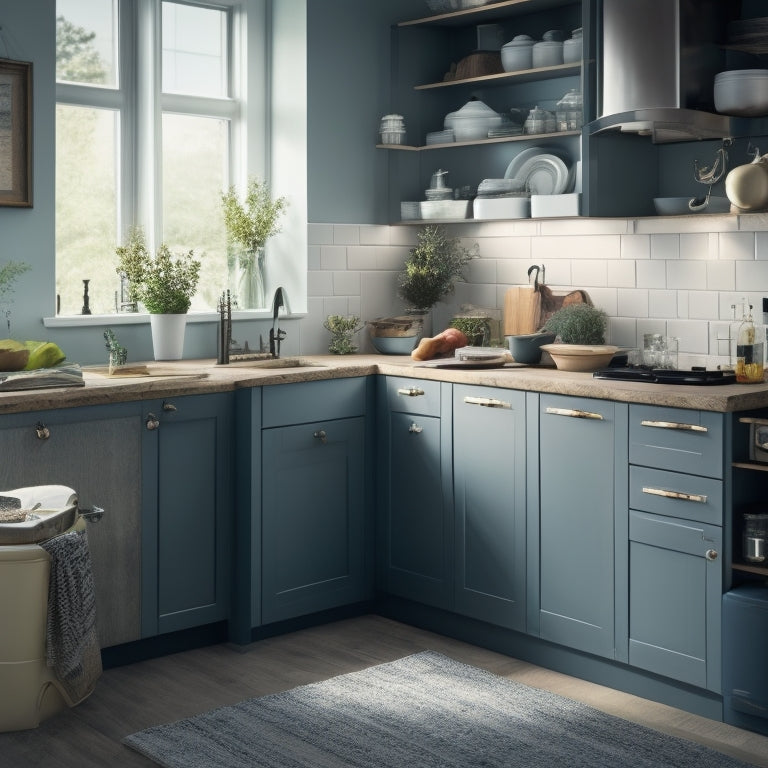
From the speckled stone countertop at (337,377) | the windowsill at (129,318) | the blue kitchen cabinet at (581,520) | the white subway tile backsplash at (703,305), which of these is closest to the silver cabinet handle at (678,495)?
the blue kitchen cabinet at (581,520)

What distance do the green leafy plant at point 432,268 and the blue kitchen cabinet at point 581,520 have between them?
1345 millimetres

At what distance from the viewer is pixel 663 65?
13.1 ft

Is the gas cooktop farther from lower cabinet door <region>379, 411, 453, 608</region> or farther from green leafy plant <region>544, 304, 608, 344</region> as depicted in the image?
lower cabinet door <region>379, 411, 453, 608</region>

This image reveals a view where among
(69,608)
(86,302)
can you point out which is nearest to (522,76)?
(86,302)

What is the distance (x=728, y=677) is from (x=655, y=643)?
0.27m

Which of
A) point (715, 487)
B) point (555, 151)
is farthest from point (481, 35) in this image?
point (715, 487)

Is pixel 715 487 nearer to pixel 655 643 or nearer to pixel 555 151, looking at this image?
pixel 655 643

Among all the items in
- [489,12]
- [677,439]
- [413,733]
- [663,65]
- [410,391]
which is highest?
[489,12]

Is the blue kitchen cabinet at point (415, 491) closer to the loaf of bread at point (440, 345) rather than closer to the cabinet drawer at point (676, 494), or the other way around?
the loaf of bread at point (440, 345)

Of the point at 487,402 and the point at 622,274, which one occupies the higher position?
the point at 622,274

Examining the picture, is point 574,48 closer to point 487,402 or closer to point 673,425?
point 487,402

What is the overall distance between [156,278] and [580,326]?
166 cm

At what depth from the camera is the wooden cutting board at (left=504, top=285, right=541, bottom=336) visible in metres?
4.89

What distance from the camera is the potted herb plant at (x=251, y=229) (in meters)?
4.96
